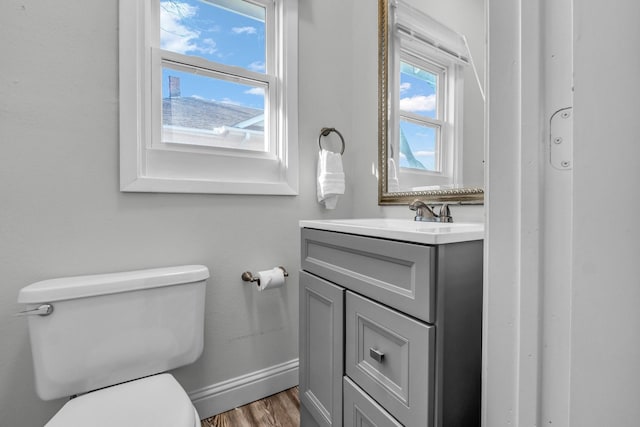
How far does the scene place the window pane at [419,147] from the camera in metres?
1.25

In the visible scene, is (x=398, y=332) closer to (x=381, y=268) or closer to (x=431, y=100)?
(x=381, y=268)

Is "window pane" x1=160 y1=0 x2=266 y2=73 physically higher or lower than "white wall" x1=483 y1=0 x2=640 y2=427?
higher

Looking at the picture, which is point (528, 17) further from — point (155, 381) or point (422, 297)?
point (155, 381)

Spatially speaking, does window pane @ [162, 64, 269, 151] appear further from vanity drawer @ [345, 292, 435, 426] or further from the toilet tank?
vanity drawer @ [345, 292, 435, 426]

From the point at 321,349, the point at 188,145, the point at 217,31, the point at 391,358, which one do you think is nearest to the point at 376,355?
the point at 391,358

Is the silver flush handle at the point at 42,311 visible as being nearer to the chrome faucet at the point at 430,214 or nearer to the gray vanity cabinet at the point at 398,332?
the gray vanity cabinet at the point at 398,332

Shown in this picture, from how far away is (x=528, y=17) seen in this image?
0.36 m

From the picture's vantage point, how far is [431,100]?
49.2 inches

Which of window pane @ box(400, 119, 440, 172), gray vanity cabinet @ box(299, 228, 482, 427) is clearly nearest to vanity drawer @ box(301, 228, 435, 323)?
gray vanity cabinet @ box(299, 228, 482, 427)

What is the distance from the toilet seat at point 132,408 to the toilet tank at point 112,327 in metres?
0.10

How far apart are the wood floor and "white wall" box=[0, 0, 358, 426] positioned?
155 mm

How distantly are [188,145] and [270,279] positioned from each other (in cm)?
68

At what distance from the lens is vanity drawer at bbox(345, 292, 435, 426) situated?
0.65m

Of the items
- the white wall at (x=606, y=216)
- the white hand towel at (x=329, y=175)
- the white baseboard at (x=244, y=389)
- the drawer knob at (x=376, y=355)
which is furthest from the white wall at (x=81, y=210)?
the white wall at (x=606, y=216)
